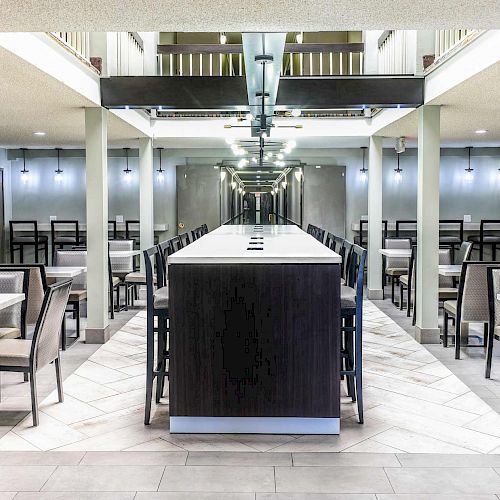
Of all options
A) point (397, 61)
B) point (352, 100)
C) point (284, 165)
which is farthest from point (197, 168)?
point (352, 100)

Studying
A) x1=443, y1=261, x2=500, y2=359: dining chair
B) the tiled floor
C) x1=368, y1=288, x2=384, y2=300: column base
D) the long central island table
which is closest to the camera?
the tiled floor

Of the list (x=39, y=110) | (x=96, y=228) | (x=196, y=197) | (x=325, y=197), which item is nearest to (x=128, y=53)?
(x=39, y=110)

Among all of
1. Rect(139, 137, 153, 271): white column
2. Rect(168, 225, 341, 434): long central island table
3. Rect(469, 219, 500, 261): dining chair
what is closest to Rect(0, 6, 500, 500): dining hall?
Rect(168, 225, 341, 434): long central island table

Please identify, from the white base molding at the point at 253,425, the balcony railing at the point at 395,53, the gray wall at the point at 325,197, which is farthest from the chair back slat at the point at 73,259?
the gray wall at the point at 325,197

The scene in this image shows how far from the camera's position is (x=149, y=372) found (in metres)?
3.91

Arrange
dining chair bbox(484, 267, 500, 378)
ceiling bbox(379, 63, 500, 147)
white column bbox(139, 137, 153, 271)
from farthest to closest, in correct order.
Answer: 1. white column bbox(139, 137, 153, 271)
2. ceiling bbox(379, 63, 500, 147)
3. dining chair bbox(484, 267, 500, 378)

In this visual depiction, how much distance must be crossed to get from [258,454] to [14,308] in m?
2.43

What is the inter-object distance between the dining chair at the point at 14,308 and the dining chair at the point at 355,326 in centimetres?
232

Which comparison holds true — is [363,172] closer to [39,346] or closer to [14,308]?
[14,308]

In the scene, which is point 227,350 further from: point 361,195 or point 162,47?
point 361,195

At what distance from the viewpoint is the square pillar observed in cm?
939

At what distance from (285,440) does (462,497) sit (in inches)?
41.8

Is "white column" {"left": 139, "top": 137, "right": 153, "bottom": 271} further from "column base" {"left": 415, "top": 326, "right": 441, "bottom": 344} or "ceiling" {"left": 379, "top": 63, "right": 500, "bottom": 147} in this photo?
"column base" {"left": 415, "top": 326, "right": 441, "bottom": 344}

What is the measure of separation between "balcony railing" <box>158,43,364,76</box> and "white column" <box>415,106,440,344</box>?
1.95 m
